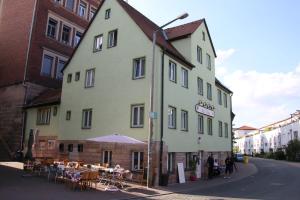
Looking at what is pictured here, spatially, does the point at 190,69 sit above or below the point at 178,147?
above

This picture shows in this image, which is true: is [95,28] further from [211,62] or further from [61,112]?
[211,62]

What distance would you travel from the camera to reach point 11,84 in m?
31.5

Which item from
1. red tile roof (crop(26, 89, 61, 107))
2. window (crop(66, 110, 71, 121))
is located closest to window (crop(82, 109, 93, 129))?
window (crop(66, 110, 71, 121))

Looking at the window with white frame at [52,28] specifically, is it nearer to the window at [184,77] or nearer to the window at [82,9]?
the window at [82,9]

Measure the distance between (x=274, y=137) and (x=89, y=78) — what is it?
3050 inches

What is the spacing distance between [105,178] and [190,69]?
36.0 ft

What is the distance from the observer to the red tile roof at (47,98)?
27102 mm

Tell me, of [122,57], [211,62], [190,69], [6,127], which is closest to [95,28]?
[122,57]

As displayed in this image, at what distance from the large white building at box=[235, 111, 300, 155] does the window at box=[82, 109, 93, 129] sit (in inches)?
2207

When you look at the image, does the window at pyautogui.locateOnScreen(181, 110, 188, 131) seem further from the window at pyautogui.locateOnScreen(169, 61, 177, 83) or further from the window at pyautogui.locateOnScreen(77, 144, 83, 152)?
the window at pyautogui.locateOnScreen(77, 144, 83, 152)

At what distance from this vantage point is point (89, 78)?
80.3 feet

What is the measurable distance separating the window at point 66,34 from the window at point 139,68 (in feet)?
53.0

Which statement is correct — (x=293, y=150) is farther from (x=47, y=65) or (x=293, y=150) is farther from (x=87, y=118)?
(x=87, y=118)

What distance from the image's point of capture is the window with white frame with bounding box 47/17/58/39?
33.2 meters
